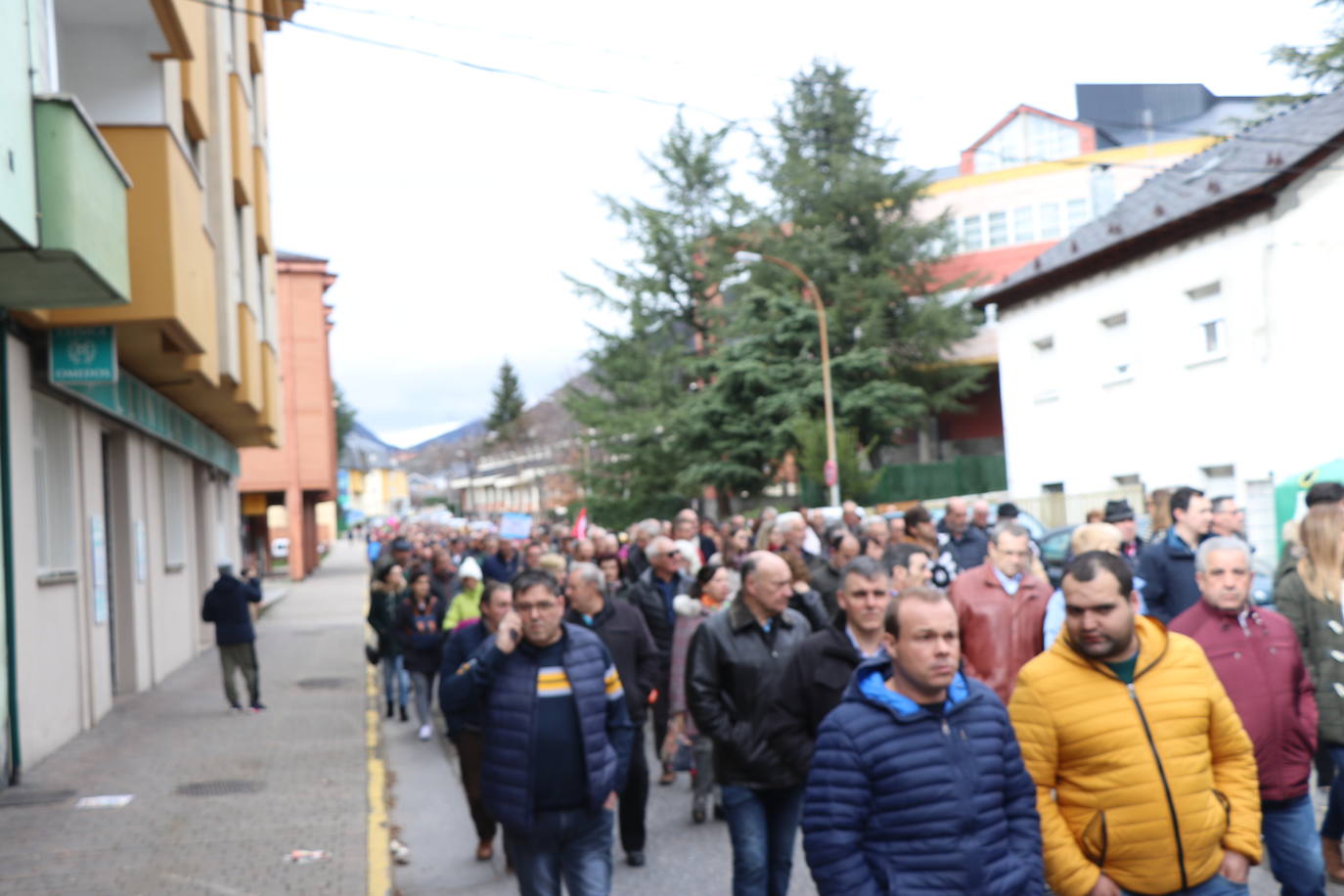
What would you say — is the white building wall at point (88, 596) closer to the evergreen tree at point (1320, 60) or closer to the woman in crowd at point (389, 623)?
the woman in crowd at point (389, 623)

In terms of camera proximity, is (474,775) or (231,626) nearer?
(474,775)

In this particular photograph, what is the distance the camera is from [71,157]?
959 centimetres

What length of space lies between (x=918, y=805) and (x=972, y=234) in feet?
144

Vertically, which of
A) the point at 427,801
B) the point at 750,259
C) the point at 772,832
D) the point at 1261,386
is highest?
the point at 750,259

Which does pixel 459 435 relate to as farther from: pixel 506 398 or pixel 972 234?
pixel 972 234

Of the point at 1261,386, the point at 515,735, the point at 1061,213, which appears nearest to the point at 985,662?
the point at 515,735

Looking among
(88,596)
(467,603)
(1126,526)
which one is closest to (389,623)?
(88,596)

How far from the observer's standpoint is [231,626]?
15.8m

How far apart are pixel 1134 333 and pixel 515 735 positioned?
2218 centimetres

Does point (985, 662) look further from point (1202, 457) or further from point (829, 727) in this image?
point (1202, 457)

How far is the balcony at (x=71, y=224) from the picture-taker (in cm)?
941

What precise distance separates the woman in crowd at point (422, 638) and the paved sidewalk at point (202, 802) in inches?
30.0

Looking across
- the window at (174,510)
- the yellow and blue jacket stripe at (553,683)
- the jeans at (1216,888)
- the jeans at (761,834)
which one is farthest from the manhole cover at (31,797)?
the window at (174,510)

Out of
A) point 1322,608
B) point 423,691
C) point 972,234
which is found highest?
point 972,234
